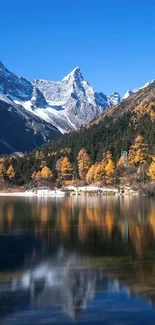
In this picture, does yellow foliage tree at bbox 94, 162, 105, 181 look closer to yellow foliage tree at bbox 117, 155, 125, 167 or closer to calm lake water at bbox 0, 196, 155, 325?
yellow foliage tree at bbox 117, 155, 125, 167

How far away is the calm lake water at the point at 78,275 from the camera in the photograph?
71.9ft

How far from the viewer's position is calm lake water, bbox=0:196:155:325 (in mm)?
21906

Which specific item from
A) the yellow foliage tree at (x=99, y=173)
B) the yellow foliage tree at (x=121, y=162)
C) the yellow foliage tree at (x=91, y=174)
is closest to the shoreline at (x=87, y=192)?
the yellow foliage tree at (x=99, y=173)

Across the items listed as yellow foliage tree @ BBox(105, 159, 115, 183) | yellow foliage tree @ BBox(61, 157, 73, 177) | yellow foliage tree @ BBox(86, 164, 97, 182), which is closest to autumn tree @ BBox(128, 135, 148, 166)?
yellow foliage tree @ BBox(105, 159, 115, 183)

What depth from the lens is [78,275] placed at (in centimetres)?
2989

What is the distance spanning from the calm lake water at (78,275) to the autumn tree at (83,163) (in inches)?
4994

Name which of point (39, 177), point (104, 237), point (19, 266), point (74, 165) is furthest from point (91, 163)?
point (19, 266)

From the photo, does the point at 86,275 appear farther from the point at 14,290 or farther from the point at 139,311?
the point at 139,311

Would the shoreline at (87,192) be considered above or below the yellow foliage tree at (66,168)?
below

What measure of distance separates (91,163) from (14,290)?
16065cm

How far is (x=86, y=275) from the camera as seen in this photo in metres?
29.6

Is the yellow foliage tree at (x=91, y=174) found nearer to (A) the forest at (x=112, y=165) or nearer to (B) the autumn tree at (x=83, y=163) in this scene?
(A) the forest at (x=112, y=165)

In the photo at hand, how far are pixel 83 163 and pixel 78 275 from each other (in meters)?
154

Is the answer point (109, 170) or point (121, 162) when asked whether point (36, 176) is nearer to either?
point (109, 170)
